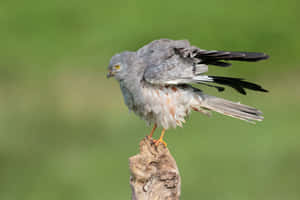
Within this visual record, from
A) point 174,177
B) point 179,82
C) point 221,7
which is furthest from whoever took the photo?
point 221,7

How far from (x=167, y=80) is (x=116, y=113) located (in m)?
5.88

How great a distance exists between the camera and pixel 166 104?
20.9ft

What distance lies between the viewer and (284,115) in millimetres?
12242

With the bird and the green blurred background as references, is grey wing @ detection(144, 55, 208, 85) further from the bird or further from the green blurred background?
the green blurred background

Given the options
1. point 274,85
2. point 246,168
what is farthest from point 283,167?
point 274,85

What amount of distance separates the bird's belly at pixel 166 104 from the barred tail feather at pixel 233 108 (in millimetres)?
221

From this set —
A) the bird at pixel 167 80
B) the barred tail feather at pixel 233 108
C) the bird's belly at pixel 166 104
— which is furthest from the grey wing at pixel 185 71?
the barred tail feather at pixel 233 108

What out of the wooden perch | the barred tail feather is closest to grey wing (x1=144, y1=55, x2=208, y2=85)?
the barred tail feather

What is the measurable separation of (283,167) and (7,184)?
4.27m

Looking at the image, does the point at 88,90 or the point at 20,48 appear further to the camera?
the point at 20,48

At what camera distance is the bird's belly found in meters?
6.34

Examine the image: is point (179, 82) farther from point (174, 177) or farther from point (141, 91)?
point (174, 177)

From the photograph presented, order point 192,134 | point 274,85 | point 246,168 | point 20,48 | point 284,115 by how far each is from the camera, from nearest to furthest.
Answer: point 246,168, point 192,134, point 284,115, point 274,85, point 20,48

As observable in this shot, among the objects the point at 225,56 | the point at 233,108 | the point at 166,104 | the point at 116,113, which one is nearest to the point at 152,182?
the point at 166,104
